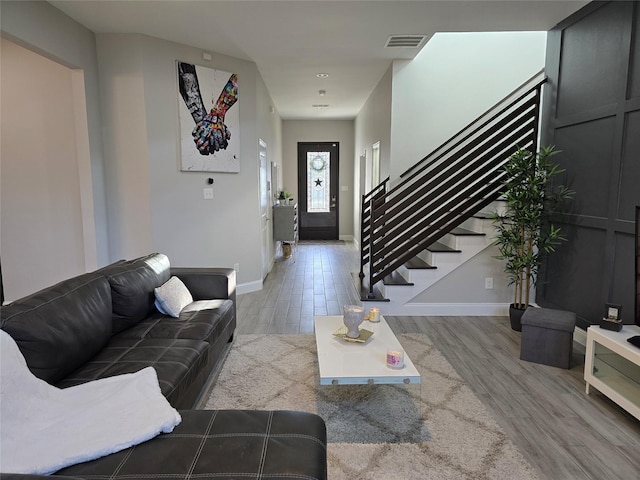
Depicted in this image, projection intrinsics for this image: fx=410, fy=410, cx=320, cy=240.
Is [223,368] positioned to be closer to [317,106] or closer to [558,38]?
[558,38]

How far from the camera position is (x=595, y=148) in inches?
128

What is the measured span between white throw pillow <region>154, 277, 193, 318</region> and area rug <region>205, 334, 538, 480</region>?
22.0 inches

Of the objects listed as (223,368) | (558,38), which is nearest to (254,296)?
(223,368)

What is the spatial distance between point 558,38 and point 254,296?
4.11m

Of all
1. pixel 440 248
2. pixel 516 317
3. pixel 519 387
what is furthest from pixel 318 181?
pixel 519 387

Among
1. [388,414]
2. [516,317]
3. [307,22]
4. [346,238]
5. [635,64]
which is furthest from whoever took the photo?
[346,238]

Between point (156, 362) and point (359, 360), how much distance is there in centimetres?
109

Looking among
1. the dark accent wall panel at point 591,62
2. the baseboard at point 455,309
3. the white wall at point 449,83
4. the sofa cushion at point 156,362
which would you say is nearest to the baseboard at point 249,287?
the baseboard at point 455,309

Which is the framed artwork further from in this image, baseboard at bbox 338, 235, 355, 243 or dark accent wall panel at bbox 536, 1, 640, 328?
baseboard at bbox 338, 235, 355, 243

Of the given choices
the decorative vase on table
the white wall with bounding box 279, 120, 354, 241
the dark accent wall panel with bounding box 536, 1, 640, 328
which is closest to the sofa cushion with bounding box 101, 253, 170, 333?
the decorative vase on table

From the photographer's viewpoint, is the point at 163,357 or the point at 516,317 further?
the point at 516,317

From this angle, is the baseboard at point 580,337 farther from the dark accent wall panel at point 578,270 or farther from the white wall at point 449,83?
the white wall at point 449,83

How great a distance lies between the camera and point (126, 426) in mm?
1492

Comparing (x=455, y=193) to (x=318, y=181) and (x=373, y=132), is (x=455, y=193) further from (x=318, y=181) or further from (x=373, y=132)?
(x=318, y=181)
